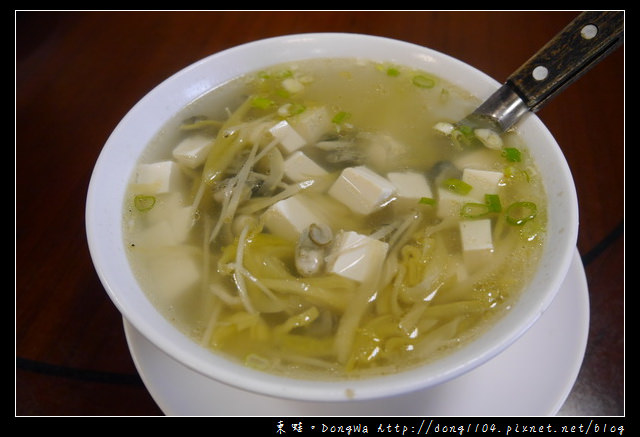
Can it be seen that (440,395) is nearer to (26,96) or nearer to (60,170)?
(60,170)

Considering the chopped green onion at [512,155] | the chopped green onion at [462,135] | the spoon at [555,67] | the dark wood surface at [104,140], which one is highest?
the spoon at [555,67]

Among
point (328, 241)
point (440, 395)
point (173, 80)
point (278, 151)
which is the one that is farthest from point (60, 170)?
point (440, 395)

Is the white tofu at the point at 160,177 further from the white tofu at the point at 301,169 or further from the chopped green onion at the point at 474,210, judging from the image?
the chopped green onion at the point at 474,210

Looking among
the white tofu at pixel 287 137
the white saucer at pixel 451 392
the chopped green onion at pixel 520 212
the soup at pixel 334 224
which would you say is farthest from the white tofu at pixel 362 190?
the white saucer at pixel 451 392

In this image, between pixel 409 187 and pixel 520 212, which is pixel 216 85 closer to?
pixel 409 187

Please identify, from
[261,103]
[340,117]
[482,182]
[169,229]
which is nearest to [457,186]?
[482,182]

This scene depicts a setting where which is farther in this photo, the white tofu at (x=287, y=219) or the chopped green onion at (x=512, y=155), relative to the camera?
the chopped green onion at (x=512, y=155)

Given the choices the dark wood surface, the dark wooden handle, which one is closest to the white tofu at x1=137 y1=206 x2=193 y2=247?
the dark wood surface
